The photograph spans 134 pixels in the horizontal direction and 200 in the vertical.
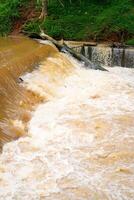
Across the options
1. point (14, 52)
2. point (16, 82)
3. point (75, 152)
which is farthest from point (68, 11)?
point (75, 152)

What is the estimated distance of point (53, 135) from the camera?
7.44 meters

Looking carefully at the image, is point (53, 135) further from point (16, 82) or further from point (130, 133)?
point (16, 82)

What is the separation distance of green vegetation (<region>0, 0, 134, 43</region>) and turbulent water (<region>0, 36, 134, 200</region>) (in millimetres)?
5300

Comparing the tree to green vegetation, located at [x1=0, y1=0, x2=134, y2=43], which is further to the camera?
the tree

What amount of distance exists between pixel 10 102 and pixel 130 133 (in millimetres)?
2606

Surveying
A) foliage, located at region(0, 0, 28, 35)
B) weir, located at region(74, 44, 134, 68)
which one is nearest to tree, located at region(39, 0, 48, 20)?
foliage, located at region(0, 0, 28, 35)

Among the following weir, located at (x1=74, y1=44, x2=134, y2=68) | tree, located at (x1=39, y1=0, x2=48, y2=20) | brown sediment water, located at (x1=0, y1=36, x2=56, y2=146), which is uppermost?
brown sediment water, located at (x1=0, y1=36, x2=56, y2=146)

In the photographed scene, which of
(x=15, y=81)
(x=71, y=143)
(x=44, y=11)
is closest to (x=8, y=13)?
(x=44, y=11)

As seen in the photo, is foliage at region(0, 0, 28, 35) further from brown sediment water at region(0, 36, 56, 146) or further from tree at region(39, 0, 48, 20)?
brown sediment water at region(0, 36, 56, 146)

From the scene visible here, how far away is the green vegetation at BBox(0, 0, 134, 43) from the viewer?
622 inches

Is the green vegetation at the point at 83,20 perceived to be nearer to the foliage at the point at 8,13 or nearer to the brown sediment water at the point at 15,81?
the foliage at the point at 8,13

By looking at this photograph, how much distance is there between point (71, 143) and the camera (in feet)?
23.4

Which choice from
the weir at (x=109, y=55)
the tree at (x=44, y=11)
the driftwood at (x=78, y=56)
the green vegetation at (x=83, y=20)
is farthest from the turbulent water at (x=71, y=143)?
the tree at (x=44, y=11)

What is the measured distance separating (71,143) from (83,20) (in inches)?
436
